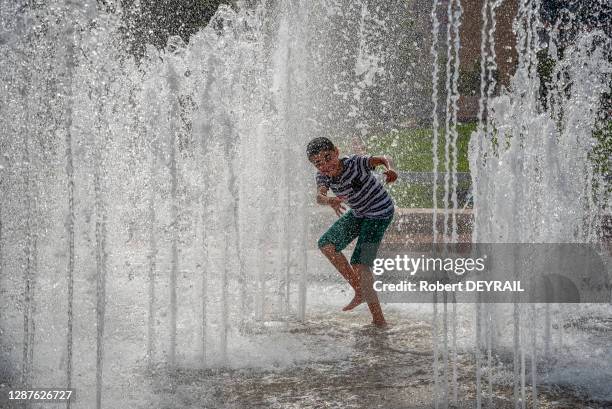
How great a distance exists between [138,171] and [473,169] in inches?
250

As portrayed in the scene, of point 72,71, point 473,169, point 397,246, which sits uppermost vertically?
point 72,71

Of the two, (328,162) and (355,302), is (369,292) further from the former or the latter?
(328,162)

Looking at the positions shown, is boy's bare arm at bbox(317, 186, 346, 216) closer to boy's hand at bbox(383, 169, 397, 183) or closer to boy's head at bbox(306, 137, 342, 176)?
boy's head at bbox(306, 137, 342, 176)

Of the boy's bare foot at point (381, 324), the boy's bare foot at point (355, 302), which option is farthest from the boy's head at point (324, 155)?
the boy's bare foot at point (381, 324)

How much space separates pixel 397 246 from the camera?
7770 millimetres

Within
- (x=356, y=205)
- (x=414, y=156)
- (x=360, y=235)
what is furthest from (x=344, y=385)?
(x=414, y=156)

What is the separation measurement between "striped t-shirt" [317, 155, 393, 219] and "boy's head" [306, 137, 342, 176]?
82 millimetres

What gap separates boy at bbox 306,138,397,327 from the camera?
4.75m

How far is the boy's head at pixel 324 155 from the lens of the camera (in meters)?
4.68

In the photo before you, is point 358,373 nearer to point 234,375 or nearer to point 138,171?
point 234,375

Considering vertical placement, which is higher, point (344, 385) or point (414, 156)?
point (414, 156)

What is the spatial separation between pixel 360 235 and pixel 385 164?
0.50m

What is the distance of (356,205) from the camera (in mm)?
4914

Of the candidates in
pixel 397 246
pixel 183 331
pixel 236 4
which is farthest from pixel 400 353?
pixel 236 4
